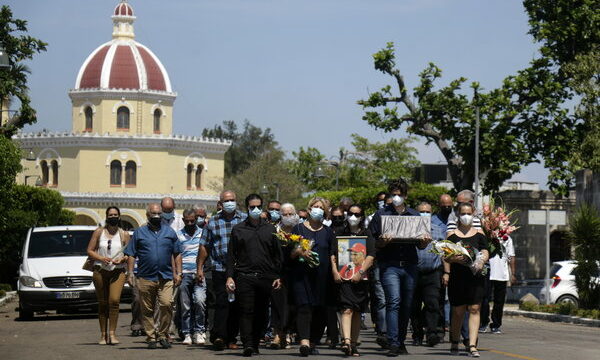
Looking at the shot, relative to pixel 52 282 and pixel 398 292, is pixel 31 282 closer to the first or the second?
pixel 52 282

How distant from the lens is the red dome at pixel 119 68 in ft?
356

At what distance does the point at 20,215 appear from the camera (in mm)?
42969

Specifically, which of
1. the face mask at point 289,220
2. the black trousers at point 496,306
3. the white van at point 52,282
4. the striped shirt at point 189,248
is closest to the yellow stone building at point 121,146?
the white van at point 52,282

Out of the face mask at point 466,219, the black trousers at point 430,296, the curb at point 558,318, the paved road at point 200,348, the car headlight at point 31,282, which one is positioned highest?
the face mask at point 466,219

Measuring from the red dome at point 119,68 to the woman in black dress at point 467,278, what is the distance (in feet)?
310

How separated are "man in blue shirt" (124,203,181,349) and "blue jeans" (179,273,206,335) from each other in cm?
65

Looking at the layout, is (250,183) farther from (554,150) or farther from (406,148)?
(554,150)

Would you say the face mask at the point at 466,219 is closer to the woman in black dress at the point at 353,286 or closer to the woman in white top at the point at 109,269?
the woman in black dress at the point at 353,286

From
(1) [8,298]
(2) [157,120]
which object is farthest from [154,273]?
(2) [157,120]

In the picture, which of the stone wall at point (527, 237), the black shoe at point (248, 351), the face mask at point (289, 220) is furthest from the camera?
the stone wall at point (527, 237)

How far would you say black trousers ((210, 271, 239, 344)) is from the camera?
16.4 m

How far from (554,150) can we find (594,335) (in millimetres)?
22216

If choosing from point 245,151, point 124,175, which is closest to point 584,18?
point 124,175

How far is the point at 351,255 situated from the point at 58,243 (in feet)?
38.1
